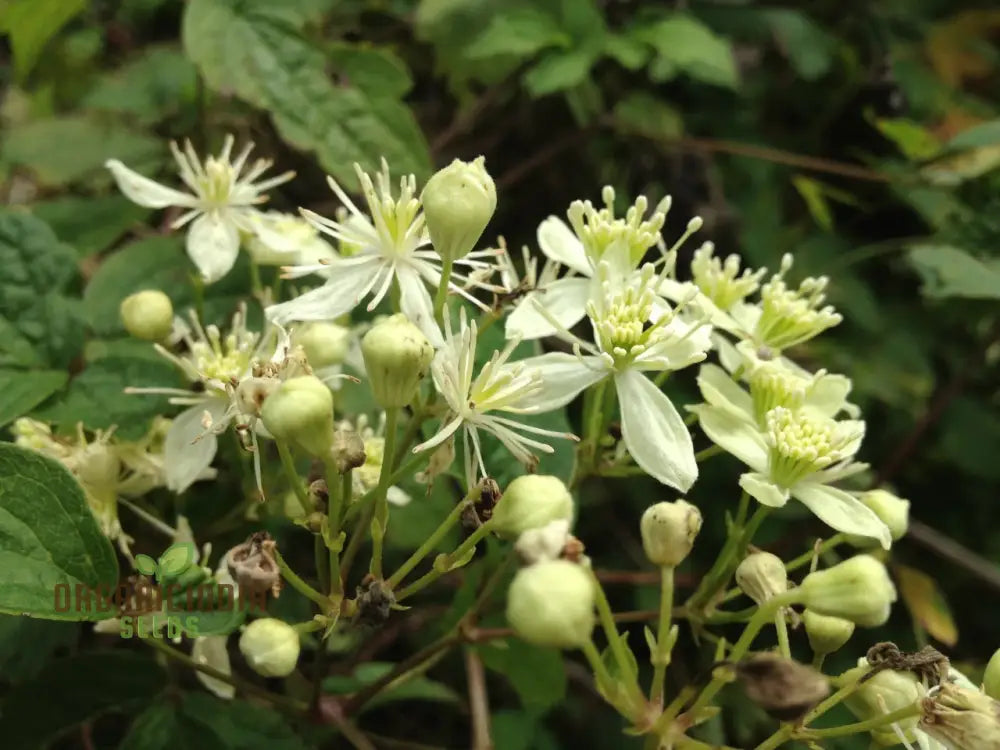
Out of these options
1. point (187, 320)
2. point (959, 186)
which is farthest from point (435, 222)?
point (959, 186)

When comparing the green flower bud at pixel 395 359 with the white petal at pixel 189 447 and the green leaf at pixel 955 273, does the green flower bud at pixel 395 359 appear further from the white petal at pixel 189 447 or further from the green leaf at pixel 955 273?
the green leaf at pixel 955 273

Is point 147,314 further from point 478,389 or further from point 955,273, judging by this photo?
point 955,273

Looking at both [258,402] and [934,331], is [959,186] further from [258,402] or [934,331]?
[258,402]

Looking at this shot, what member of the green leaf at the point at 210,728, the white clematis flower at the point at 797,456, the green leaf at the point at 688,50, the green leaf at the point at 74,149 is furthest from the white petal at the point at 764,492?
the green leaf at the point at 74,149

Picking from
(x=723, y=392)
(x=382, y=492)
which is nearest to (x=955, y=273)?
(x=723, y=392)

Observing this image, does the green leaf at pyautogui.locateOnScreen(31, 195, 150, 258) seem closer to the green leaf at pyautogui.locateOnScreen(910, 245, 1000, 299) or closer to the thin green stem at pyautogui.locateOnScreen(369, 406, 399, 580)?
the thin green stem at pyautogui.locateOnScreen(369, 406, 399, 580)

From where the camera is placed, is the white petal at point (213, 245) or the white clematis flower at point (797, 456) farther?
the white petal at point (213, 245)
